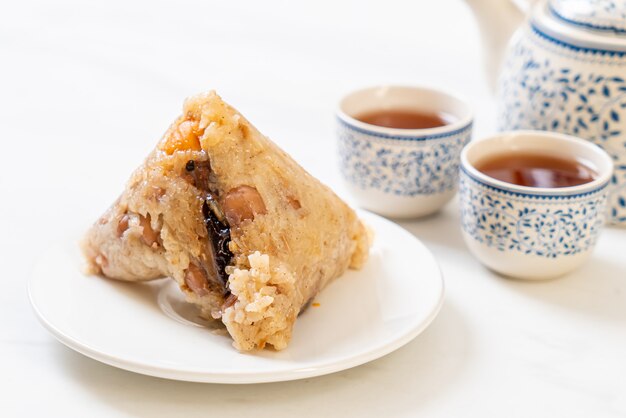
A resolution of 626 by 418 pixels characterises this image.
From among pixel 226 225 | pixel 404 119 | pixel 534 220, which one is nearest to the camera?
pixel 226 225

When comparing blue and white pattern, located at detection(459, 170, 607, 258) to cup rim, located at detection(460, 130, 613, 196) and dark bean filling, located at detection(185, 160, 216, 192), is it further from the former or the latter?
dark bean filling, located at detection(185, 160, 216, 192)

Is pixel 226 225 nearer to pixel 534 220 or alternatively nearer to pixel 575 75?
pixel 534 220

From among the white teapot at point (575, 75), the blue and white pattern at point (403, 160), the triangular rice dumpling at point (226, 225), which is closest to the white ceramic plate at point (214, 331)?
the triangular rice dumpling at point (226, 225)

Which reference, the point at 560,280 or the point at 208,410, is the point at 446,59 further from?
the point at 208,410

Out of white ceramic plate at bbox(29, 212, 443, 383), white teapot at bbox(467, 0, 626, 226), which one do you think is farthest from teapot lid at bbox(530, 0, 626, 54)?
white ceramic plate at bbox(29, 212, 443, 383)

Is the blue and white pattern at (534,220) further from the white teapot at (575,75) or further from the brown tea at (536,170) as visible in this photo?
the white teapot at (575,75)

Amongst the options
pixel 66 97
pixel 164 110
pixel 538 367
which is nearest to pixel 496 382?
pixel 538 367

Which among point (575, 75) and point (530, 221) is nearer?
point (530, 221)

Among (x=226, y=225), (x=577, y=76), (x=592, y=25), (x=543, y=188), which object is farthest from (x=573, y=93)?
(x=226, y=225)
